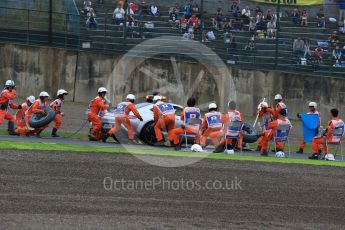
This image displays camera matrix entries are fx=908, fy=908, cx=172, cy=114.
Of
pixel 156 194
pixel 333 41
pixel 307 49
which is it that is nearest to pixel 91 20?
pixel 307 49

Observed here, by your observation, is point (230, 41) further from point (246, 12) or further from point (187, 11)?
point (187, 11)

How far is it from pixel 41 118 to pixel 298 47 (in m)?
12.1

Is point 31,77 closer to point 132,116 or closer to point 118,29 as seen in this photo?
point 118,29

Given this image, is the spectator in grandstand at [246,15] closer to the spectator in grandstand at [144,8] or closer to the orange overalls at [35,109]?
the spectator in grandstand at [144,8]

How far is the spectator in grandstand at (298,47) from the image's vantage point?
3278cm

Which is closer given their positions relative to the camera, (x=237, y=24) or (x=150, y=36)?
(x=237, y=24)

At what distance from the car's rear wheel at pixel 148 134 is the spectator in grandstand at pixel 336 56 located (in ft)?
35.7

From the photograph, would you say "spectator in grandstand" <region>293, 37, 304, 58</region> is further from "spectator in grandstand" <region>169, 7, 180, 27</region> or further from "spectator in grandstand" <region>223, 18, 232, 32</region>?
"spectator in grandstand" <region>169, 7, 180, 27</region>

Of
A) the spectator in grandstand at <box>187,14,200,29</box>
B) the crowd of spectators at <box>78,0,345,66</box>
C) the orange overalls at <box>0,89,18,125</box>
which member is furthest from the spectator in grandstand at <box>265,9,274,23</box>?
the orange overalls at <box>0,89,18,125</box>

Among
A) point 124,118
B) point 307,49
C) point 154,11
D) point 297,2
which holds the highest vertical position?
point 297,2

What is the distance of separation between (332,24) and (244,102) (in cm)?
427

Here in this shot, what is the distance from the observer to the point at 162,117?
75.8 feet

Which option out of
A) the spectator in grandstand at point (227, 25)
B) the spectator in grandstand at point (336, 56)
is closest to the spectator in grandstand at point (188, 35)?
the spectator in grandstand at point (227, 25)

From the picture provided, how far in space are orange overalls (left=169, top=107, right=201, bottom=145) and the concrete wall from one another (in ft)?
33.8
